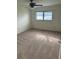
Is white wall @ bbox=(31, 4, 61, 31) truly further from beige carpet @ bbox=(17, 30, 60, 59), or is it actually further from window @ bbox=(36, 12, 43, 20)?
beige carpet @ bbox=(17, 30, 60, 59)

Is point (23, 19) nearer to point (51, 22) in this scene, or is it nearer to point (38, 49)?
point (51, 22)

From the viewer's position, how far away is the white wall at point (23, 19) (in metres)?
8.51

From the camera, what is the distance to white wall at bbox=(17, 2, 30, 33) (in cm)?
851

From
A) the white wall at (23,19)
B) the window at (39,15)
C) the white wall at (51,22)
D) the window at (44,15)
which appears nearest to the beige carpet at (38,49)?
the white wall at (23,19)

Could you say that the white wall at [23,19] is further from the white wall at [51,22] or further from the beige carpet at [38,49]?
the beige carpet at [38,49]

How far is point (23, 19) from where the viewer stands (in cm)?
934

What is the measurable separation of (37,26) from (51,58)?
24.0 feet

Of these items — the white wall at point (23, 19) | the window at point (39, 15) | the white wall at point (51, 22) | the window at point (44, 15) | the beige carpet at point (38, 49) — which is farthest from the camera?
the window at point (39, 15)

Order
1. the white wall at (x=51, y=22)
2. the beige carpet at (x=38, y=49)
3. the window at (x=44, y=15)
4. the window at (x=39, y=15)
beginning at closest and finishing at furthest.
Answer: the beige carpet at (x=38, y=49) < the white wall at (x=51, y=22) < the window at (x=44, y=15) < the window at (x=39, y=15)

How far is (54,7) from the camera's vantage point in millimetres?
9734
